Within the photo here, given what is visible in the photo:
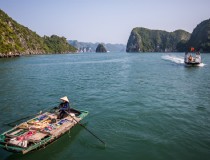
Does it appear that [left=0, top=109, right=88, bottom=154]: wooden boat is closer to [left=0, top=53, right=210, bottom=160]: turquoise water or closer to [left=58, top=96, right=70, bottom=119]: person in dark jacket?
[left=58, top=96, right=70, bottom=119]: person in dark jacket

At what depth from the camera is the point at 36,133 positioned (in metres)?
15.6

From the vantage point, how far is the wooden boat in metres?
13.6

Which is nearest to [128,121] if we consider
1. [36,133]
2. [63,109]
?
[63,109]

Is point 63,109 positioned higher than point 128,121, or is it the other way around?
point 63,109

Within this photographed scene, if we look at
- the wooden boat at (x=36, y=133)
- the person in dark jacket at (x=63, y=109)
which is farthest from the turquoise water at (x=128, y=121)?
the person in dark jacket at (x=63, y=109)

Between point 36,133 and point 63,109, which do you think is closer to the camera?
point 36,133

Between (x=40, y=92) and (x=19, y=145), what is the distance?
20.3m

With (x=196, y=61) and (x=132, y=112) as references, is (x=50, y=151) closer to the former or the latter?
(x=132, y=112)

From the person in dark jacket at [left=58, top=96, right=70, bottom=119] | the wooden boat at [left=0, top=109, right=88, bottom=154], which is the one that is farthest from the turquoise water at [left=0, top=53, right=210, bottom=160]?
the person in dark jacket at [left=58, top=96, right=70, bottom=119]

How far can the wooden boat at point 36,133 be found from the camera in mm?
13645

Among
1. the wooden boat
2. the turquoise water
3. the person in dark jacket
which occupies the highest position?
the person in dark jacket

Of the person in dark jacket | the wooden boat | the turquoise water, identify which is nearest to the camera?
the wooden boat

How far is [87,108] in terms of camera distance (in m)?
24.7

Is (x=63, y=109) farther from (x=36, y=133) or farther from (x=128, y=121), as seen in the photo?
(x=128, y=121)
